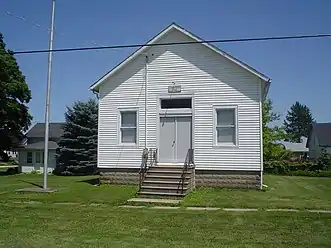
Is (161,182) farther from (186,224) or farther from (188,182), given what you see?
(186,224)

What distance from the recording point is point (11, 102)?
38.6 m

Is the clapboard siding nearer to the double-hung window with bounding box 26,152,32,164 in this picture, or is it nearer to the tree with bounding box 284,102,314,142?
the double-hung window with bounding box 26,152,32,164

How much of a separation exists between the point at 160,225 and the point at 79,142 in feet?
78.9

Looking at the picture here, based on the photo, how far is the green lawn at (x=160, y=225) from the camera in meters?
7.74

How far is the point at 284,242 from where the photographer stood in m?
7.68

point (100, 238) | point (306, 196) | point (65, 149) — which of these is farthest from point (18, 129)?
point (100, 238)

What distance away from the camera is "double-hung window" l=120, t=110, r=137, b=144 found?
60.3ft

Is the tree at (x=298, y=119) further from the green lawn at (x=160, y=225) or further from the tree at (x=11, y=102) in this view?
the green lawn at (x=160, y=225)

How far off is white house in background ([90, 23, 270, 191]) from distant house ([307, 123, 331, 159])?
4022 cm

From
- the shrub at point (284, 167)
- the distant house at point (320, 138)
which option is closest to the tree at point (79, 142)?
the shrub at point (284, 167)

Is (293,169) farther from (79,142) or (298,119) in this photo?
(298,119)

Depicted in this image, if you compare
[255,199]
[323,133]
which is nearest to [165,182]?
[255,199]

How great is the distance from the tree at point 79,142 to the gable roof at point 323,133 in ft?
117

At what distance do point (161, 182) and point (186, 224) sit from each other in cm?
591
